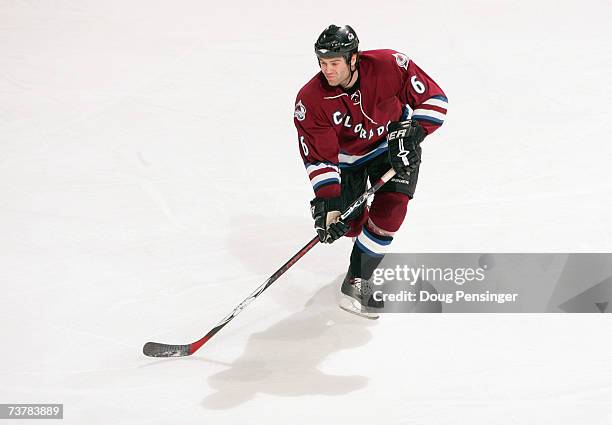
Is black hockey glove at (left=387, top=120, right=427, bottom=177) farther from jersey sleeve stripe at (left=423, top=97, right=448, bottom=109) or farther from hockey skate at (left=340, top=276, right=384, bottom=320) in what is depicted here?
hockey skate at (left=340, top=276, right=384, bottom=320)

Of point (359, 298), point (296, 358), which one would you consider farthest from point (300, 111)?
point (296, 358)

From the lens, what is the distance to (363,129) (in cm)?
304

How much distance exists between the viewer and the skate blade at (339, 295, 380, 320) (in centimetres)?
308

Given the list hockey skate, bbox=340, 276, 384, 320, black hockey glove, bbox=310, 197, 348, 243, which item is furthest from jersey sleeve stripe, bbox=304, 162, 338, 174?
hockey skate, bbox=340, 276, 384, 320

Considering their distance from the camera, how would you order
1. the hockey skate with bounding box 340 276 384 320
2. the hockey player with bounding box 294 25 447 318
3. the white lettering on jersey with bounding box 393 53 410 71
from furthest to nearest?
the hockey skate with bounding box 340 276 384 320 → the white lettering on jersey with bounding box 393 53 410 71 → the hockey player with bounding box 294 25 447 318

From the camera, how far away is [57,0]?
6105mm

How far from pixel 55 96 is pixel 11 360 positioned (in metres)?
2.56

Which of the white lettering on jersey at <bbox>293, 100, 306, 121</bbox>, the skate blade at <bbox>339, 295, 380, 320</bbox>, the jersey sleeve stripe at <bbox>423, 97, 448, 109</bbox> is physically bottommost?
the skate blade at <bbox>339, 295, 380, 320</bbox>

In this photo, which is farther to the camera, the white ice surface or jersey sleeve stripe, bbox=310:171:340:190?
jersey sleeve stripe, bbox=310:171:340:190

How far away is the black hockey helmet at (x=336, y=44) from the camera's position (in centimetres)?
276

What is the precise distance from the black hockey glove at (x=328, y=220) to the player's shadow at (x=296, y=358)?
0.37m

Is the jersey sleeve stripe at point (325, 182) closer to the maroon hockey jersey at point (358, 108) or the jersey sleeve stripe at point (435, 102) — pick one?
the maroon hockey jersey at point (358, 108)

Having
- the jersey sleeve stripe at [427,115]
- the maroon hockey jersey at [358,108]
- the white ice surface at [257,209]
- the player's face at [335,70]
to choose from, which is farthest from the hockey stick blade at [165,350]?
the jersey sleeve stripe at [427,115]

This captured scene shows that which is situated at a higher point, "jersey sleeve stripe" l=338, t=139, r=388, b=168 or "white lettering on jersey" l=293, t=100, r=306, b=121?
"white lettering on jersey" l=293, t=100, r=306, b=121
